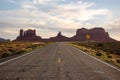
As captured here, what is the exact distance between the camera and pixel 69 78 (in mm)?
9422

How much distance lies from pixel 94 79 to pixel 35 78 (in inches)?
95.1

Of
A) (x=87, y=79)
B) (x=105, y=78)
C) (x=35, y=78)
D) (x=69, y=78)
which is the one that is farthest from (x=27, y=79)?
(x=105, y=78)

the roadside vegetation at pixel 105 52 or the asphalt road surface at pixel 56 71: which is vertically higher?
the asphalt road surface at pixel 56 71

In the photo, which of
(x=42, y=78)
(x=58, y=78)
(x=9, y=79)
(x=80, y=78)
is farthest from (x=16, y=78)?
(x=80, y=78)

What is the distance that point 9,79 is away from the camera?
8.88 metres

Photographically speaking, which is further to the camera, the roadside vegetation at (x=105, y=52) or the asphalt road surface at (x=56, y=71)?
the roadside vegetation at (x=105, y=52)

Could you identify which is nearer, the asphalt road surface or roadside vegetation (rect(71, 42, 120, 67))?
the asphalt road surface

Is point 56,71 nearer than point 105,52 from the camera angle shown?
Yes

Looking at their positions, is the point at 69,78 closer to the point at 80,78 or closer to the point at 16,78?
the point at 80,78

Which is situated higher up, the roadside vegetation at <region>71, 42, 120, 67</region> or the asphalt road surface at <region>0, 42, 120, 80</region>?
the asphalt road surface at <region>0, 42, 120, 80</region>

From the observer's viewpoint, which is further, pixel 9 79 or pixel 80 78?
pixel 80 78

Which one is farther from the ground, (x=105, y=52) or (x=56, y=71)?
(x=56, y=71)

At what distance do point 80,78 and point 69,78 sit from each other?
47cm

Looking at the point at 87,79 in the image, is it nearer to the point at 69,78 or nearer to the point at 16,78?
the point at 69,78
